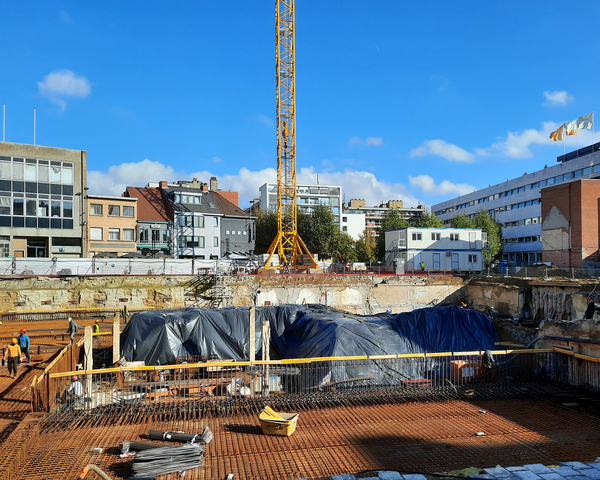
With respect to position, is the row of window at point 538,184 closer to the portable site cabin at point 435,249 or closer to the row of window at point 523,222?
the row of window at point 523,222

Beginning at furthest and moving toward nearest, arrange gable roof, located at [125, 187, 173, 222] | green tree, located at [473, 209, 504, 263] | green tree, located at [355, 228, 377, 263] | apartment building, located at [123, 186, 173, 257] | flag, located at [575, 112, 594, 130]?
green tree, located at [355, 228, 377, 263]
green tree, located at [473, 209, 504, 263]
gable roof, located at [125, 187, 173, 222]
apartment building, located at [123, 186, 173, 257]
flag, located at [575, 112, 594, 130]

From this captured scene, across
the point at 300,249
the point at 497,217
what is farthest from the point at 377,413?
the point at 497,217

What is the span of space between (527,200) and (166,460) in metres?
60.0

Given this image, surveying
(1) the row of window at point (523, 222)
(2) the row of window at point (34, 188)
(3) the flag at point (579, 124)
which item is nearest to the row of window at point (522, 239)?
(1) the row of window at point (523, 222)

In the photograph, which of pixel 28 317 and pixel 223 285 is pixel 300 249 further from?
pixel 28 317

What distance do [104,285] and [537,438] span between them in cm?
2625

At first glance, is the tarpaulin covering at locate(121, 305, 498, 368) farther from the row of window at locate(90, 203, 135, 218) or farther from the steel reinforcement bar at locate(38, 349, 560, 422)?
the row of window at locate(90, 203, 135, 218)

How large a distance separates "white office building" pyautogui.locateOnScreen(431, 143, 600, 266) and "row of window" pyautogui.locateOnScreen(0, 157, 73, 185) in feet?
165

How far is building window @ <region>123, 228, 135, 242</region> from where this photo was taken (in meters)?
Result: 40.1

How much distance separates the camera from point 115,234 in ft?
131

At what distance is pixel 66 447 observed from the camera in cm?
842

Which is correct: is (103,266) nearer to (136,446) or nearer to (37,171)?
(37,171)

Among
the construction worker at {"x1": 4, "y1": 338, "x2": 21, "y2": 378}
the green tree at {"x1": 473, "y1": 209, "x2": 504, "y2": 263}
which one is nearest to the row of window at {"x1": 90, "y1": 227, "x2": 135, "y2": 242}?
the construction worker at {"x1": 4, "y1": 338, "x2": 21, "y2": 378}

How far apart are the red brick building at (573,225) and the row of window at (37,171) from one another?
41624mm
